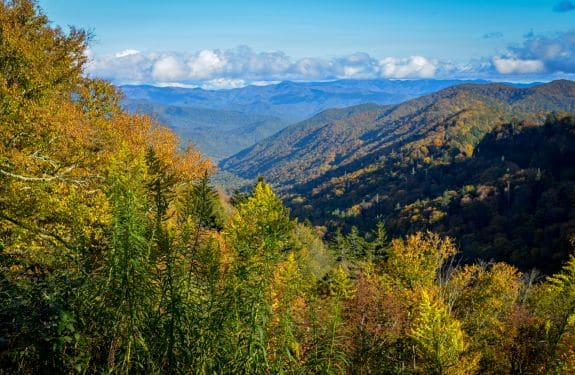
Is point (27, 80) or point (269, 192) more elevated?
point (27, 80)

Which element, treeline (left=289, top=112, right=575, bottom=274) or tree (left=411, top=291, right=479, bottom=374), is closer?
tree (left=411, top=291, right=479, bottom=374)

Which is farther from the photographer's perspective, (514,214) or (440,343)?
(514,214)

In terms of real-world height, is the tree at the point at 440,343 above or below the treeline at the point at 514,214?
above

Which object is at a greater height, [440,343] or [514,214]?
[440,343]

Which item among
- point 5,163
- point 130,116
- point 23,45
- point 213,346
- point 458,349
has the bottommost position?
point 458,349

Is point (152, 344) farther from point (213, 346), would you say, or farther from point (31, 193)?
point (31, 193)

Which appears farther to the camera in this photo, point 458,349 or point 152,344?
point 458,349

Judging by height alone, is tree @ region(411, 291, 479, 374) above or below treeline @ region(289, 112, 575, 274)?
above

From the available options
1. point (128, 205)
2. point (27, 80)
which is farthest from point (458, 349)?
point (27, 80)

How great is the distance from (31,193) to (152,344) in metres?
13.2

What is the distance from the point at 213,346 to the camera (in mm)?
5473

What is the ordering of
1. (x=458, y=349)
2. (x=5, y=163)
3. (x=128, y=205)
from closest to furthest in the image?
(x=128, y=205), (x=5, y=163), (x=458, y=349)

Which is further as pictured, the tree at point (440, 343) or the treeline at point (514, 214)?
the treeline at point (514, 214)

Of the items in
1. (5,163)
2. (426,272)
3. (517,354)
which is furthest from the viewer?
(426,272)
